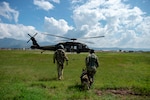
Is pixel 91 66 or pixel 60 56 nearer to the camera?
pixel 91 66

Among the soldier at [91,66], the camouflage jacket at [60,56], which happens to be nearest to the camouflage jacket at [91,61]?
the soldier at [91,66]

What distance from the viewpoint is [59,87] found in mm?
14266

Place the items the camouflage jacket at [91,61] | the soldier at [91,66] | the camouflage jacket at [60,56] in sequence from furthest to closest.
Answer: the camouflage jacket at [60,56] < the camouflage jacket at [91,61] < the soldier at [91,66]

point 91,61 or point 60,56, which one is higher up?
point 60,56

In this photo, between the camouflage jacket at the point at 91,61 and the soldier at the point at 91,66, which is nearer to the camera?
the soldier at the point at 91,66

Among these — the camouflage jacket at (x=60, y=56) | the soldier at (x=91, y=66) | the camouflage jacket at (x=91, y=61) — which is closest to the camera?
the soldier at (x=91, y=66)

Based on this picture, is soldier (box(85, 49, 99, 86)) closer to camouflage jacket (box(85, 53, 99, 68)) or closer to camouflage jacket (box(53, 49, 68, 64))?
camouflage jacket (box(85, 53, 99, 68))

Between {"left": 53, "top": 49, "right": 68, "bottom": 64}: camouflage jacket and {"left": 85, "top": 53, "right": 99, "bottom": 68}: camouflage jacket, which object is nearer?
{"left": 85, "top": 53, "right": 99, "bottom": 68}: camouflage jacket

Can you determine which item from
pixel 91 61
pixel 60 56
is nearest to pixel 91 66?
pixel 91 61

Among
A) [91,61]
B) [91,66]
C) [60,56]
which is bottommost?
[91,66]

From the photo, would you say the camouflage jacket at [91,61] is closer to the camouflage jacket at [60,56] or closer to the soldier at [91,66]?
the soldier at [91,66]

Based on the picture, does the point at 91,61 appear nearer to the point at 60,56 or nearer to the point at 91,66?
the point at 91,66

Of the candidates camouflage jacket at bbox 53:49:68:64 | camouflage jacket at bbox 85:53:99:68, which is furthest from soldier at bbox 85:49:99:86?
camouflage jacket at bbox 53:49:68:64

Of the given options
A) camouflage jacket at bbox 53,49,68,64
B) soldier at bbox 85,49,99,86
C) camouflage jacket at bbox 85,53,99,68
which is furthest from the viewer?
camouflage jacket at bbox 53,49,68,64
